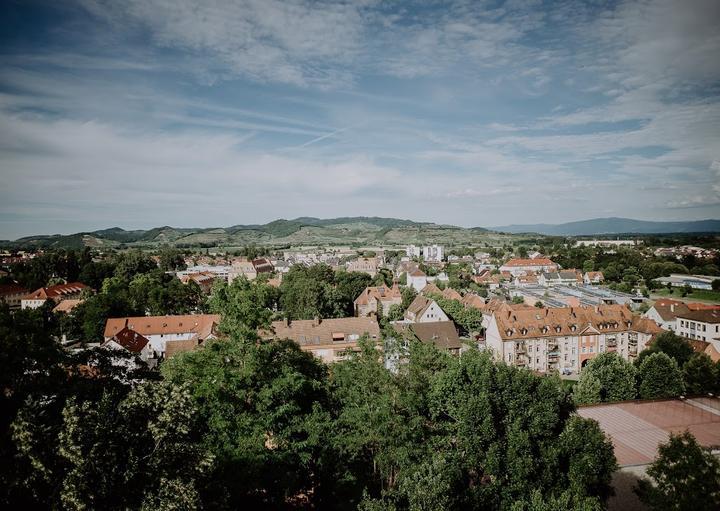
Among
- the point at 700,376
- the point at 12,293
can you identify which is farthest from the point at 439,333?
the point at 12,293

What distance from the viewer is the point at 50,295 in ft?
254

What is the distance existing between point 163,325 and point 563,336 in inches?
1770

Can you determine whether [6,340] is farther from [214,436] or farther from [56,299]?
[56,299]

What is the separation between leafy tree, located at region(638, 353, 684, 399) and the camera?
30688mm

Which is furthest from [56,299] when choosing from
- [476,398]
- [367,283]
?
[476,398]

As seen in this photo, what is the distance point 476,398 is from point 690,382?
88.0ft

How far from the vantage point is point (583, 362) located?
4450cm

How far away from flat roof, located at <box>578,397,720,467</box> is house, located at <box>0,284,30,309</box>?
321 ft

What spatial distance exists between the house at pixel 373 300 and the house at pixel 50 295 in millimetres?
52952

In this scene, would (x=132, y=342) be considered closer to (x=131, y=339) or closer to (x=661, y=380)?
(x=131, y=339)

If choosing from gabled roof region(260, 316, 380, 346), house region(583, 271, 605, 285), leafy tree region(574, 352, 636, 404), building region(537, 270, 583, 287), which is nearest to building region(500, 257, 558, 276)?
building region(537, 270, 583, 287)

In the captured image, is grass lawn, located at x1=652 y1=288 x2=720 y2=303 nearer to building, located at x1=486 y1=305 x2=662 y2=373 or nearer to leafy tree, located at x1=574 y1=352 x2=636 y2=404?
building, located at x1=486 y1=305 x2=662 y2=373

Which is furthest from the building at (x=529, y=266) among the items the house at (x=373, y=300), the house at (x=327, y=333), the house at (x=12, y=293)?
the house at (x=12, y=293)

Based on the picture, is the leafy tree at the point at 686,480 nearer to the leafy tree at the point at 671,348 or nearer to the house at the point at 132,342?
the leafy tree at the point at 671,348
